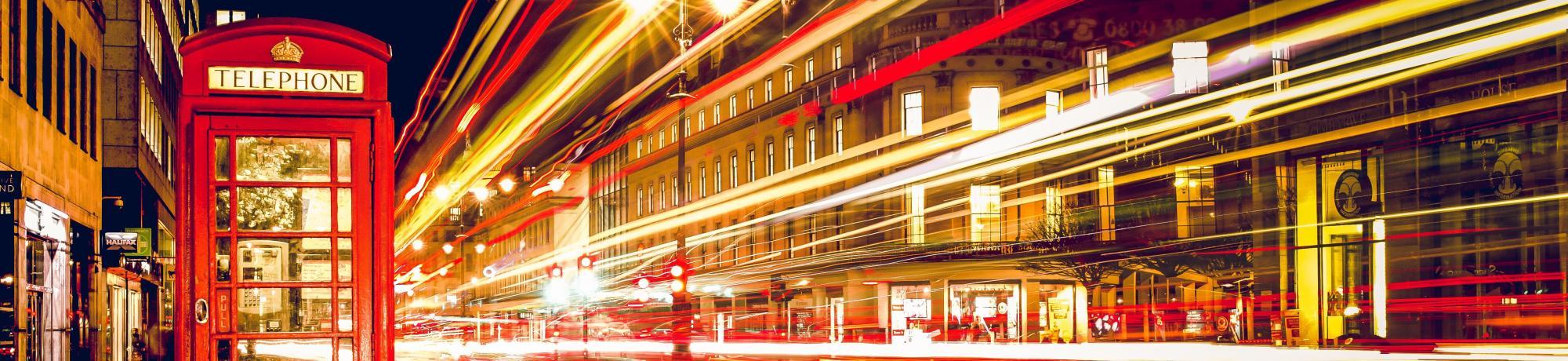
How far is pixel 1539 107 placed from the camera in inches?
1032

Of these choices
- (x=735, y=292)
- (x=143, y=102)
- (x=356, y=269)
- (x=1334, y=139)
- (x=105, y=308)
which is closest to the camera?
(x=356, y=269)

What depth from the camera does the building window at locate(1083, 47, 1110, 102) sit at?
4256cm

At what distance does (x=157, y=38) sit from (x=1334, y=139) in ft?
90.8

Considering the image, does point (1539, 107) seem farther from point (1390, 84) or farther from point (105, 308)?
point (105, 308)

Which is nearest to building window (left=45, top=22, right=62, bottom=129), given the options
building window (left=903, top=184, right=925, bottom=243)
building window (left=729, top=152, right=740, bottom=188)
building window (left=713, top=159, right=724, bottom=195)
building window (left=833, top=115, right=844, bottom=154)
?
building window (left=903, top=184, right=925, bottom=243)

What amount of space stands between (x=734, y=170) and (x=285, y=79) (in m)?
52.1

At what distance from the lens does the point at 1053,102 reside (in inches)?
1753

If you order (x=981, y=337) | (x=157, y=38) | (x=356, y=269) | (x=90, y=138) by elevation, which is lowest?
(x=981, y=337)

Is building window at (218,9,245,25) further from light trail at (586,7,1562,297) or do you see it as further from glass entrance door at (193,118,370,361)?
glass entrance door at (193,118,370,361)

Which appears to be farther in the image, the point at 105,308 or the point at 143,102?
the point at 143,102

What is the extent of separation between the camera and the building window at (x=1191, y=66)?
39.3m

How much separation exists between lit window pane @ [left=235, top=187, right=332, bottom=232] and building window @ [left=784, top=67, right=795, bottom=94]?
45.2 meters

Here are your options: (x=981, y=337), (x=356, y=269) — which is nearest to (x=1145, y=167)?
(x=981, y=337)

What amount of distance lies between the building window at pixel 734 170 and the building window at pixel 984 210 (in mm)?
15775
